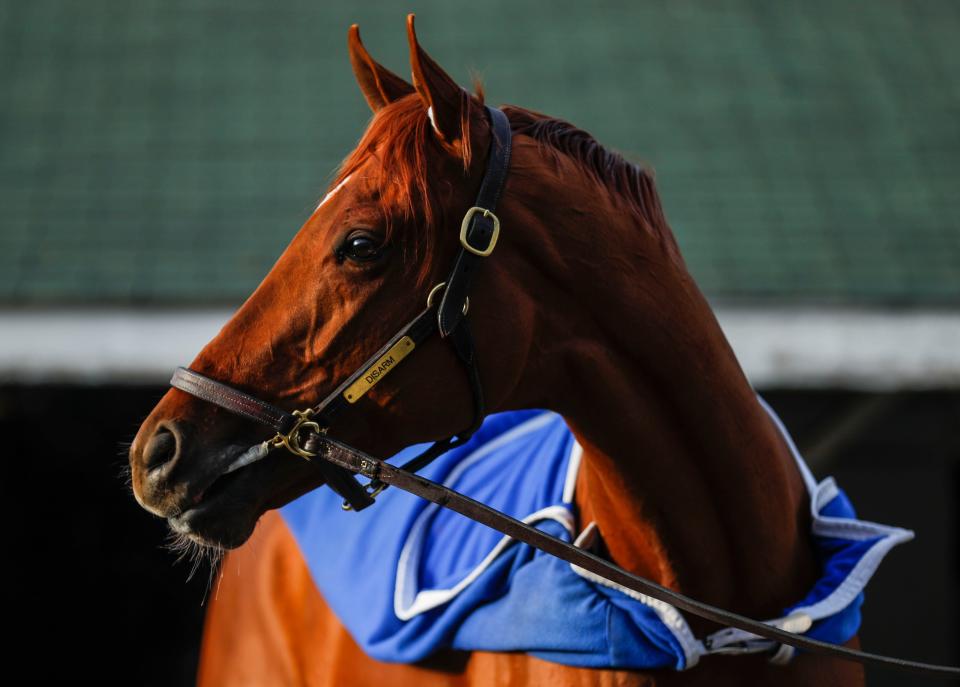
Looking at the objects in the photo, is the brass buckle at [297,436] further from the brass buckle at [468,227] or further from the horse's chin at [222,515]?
the brass buckle at [468,227]

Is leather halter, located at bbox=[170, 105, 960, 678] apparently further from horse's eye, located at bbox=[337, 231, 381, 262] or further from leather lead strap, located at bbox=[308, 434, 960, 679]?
horse's eye, located at bbox=[337, 231, 381, 262]

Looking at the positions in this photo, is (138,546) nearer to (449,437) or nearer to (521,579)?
(521,579)

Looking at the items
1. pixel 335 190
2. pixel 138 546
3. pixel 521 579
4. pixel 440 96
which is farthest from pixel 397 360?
pixel 138 546

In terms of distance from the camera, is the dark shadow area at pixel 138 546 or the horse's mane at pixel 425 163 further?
the dark shadow area at pixel 138 546

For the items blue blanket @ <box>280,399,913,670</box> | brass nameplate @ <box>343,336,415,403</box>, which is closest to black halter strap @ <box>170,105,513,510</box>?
brass nameplate @ <box>343,336,415,403</box>

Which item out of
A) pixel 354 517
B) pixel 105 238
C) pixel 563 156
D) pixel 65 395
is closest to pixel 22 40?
pixel 105 238

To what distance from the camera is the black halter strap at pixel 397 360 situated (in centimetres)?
141

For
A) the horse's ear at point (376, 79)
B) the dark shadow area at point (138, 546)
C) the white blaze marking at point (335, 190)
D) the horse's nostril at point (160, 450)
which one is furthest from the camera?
the dark shadow area at point (138, 546)

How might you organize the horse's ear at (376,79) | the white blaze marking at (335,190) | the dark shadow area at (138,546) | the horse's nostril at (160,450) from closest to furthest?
the horse's nostril at (160,450), the white blaze marking at (335,190), the horse's ear at (376,79), the dark shadow area at (138,546)

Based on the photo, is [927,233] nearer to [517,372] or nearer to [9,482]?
[517,372]

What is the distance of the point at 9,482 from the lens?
5.05 meters

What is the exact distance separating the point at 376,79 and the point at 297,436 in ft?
1.97

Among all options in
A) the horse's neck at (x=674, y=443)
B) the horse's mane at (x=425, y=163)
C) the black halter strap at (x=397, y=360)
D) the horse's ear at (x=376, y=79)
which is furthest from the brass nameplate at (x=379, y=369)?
the horse's ear at (x=376, y=79)

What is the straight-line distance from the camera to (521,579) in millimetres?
1731
